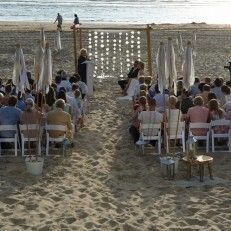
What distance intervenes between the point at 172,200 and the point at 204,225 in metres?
1.05

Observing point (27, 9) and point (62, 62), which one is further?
point (27, 9)

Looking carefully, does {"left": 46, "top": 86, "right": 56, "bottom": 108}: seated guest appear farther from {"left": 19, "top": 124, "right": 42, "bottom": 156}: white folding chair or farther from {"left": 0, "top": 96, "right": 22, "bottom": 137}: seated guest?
{"left": 19, "top": 124, "right": 42, "bottom": 156}: white folding chair

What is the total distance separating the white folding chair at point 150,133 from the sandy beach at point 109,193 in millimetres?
318

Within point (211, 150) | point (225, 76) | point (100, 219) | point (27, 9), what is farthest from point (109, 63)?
point (27, 9)

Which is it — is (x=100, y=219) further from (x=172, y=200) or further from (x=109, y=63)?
(x=109, y=63)

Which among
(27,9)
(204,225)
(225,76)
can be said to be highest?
(27,9)

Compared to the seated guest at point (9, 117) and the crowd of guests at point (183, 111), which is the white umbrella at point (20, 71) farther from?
A: the crowd of guests at point (183, 111)

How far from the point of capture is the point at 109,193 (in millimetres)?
9430

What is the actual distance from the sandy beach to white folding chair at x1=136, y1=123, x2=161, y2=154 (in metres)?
0.32

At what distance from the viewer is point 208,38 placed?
3816 cm

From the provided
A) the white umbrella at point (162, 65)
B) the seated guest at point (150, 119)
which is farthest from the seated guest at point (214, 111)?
the white umbrella at point (162, 65)

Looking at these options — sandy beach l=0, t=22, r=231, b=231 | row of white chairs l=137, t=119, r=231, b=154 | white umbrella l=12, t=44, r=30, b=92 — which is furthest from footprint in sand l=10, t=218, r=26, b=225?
white umbrella l=12, t=44, r=30, b=92

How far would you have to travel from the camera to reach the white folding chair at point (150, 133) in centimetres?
1150

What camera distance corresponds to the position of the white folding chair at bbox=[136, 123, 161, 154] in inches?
453
